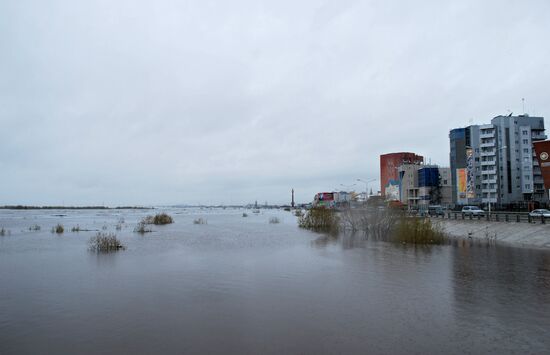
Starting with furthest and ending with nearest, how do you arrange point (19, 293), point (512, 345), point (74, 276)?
point (74, 276) < point (19, 293) < point (512, 345)

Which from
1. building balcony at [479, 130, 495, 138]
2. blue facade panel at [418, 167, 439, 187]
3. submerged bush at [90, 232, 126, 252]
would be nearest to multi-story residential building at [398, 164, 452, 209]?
blue facade panel at [418, 167, 439, 187]

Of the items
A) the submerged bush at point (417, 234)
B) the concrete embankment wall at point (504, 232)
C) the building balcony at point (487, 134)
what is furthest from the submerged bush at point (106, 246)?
the building balcony at point (487, 134)

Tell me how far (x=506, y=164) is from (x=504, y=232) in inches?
3033

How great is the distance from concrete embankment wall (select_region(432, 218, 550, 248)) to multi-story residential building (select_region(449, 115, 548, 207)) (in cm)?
5836

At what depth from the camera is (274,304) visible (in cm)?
1750

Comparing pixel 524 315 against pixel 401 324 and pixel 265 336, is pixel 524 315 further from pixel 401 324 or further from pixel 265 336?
pixel 265 336

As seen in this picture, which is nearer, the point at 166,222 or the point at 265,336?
the point at 265,336

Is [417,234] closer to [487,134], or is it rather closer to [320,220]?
[320,220]

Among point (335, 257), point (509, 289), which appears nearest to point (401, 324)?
point (509, 289)

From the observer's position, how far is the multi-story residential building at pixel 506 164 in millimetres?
107125

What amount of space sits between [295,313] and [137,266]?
52.0 feet

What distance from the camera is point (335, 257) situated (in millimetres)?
32500

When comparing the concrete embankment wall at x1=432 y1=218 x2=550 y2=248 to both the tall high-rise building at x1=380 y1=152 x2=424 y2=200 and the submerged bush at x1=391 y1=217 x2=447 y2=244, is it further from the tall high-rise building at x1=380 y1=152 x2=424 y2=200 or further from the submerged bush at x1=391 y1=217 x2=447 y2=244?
the tall high-rise building at x1=380 y1=152 x2=424 y2=200

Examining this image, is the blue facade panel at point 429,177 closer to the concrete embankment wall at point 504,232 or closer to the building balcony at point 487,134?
the building balcony at point 487,134
